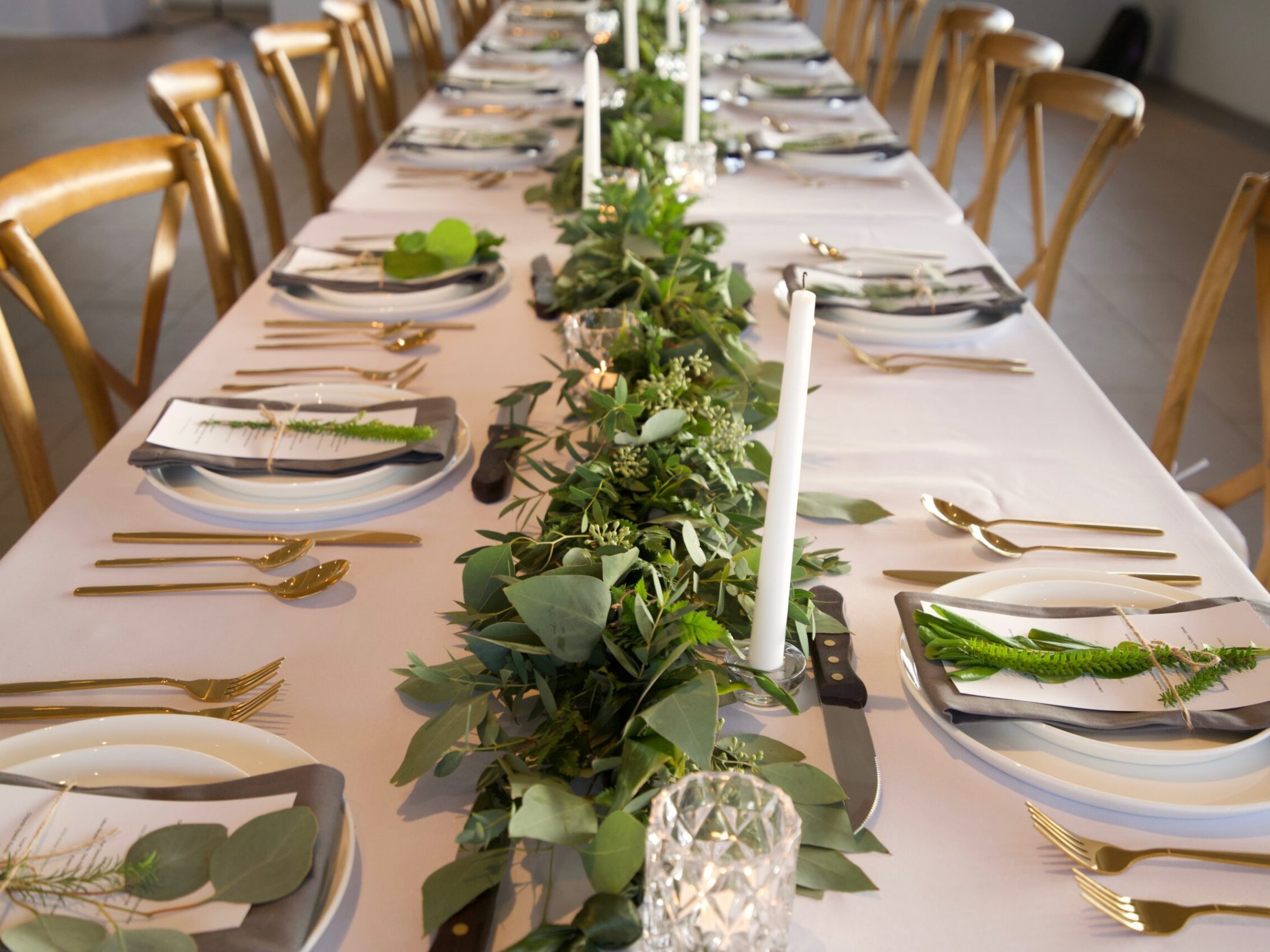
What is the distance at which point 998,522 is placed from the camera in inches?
41.8

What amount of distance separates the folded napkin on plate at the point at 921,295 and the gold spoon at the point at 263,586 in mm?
777

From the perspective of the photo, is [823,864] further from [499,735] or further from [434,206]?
[434,206]

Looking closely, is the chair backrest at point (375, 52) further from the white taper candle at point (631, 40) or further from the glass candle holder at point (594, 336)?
the glass candle holder at point (594, 336)

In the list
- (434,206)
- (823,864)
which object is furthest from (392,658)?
(434,206)

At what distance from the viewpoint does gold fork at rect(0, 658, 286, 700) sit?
2.74 ft

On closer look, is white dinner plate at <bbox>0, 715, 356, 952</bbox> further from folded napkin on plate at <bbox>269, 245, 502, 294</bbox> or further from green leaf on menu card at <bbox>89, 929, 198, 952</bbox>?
folded napkin on plate at <bbox>269, 245, 502, 294</bbox>

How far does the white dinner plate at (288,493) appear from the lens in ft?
3.50

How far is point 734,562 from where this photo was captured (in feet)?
2.75

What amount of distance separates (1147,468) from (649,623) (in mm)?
739

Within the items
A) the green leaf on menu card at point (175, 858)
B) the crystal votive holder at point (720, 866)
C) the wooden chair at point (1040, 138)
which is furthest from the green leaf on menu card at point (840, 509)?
the wooden chair at point (1040, 138)

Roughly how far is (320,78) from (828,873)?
9.48 ft

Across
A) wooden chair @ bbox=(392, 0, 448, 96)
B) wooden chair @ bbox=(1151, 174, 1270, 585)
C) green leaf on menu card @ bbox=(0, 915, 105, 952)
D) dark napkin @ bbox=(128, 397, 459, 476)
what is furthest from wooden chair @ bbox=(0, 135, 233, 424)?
wooden chair @ bbox=(392, 0, 448, 96)

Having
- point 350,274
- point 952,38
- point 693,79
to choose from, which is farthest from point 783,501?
point 952,38

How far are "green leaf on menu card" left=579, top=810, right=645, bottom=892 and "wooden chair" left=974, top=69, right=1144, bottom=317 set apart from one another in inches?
71.9
